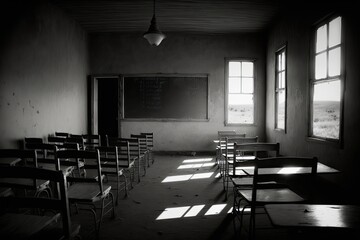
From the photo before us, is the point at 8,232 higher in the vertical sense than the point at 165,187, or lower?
higher

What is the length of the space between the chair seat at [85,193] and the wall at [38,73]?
2204 mm

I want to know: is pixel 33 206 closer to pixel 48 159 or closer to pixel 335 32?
pixel 48 159

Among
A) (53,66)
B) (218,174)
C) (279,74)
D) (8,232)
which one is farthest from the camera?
(279,74)

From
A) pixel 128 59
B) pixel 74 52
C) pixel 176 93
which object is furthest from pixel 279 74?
pixel 74 52

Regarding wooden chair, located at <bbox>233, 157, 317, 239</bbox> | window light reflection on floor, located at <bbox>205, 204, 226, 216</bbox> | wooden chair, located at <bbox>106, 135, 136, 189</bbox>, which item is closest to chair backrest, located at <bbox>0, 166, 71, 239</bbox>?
wooden chair, located at <bbox>233, 157, 317, 239</bbox>

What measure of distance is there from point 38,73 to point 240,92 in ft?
16.8

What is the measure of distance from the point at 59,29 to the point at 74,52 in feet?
2.96

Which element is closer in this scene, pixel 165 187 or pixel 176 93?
pixel 165 187

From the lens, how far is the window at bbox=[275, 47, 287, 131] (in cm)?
655

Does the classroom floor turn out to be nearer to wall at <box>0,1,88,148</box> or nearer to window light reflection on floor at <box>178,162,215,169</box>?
window light reflection on floor at <box>178,162,215,169</box>

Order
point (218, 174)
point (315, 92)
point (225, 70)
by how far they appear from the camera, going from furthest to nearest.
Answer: point (225, 70), point (218, 174), point (315, 92)

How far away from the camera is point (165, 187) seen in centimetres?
462

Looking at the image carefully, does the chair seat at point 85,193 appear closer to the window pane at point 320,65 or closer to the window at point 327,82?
the window at point 327,82

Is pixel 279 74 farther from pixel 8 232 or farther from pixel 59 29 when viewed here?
pixel 8 232
